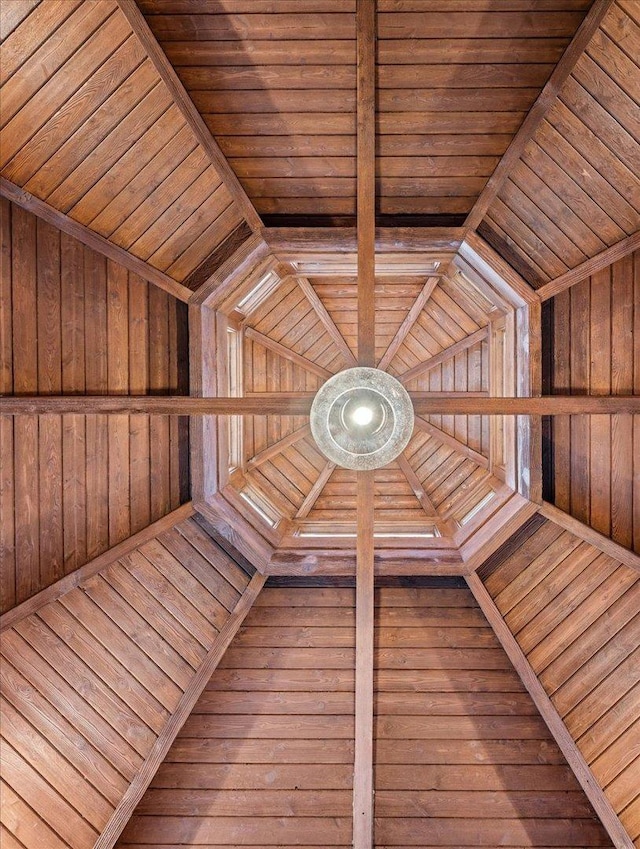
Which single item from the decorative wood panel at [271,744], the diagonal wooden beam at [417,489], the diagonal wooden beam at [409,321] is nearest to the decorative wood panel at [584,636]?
the decorative wood panel at [271,744]

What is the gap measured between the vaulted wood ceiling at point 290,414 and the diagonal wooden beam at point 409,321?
6.20ft

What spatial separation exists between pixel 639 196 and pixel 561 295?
133cm

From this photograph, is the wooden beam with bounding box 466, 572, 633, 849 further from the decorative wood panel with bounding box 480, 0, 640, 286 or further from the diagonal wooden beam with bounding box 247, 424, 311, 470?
the diagonal wooden beam with bounding box 247, 424, 311, 470

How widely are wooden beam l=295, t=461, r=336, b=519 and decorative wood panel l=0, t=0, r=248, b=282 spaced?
465cm

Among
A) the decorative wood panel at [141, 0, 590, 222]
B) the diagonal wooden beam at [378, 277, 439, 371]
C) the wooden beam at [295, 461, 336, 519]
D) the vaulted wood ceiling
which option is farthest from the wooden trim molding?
the diagonal wooden beam at [378, 277, 439, 371]

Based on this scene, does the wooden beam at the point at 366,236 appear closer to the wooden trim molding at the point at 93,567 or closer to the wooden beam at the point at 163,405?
the wooden beam at the point at 163,405

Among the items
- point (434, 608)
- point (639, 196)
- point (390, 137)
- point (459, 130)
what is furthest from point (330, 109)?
point (434, 608)

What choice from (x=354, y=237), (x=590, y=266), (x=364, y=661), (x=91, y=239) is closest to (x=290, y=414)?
(x=364, y=661)

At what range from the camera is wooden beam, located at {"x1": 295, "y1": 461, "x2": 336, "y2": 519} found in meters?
9.17

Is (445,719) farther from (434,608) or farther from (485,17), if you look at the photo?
(485,17)

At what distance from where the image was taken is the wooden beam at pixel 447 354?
28.8ft

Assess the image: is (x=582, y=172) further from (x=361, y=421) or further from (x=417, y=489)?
(x=417, y=489)

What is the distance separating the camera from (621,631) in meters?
5.47

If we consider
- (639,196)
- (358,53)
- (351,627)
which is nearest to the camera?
(358,53)
